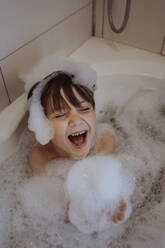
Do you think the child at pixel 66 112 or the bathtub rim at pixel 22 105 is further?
the bathtub rim at pixel 22 105

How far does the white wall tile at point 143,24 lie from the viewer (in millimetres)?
1147

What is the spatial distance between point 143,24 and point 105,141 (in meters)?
0.65

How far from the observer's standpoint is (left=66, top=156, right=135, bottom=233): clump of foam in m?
0.85

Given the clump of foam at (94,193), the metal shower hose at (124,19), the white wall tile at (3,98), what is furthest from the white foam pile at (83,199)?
the metal shower hose at (124,19)

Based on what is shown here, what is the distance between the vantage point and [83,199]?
33.6 inches

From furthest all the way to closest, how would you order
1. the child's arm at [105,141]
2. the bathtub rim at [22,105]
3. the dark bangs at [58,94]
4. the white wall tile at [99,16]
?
the white wall tile at [99,16], the child's arm at [105,141], the bathtub rim at [22,105], the dark bangs at [58,94]

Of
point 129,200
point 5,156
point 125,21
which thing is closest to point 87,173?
point 129,200

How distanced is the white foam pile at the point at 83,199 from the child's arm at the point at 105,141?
64mm

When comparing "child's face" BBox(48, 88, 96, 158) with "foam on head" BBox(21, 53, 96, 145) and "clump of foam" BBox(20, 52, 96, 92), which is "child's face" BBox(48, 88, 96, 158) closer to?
"foam on head" BBox(21, 53, 96, 145)

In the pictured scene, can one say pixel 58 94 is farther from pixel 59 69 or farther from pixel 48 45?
pixel 48 45

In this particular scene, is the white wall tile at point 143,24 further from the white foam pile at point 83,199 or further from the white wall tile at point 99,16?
the white foam pile at point 83,199

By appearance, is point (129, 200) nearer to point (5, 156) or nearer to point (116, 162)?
point (116, 162)

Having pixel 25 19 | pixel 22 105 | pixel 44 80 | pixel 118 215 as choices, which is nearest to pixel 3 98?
pixel 22 105

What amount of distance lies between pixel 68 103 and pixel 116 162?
0.32 metres
